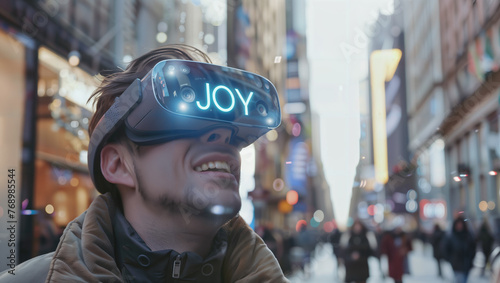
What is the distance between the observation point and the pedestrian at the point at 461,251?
951cm

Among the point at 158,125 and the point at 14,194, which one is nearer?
the point at 158,125

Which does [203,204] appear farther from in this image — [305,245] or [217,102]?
[305,245]

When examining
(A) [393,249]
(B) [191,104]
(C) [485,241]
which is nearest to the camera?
(B) [191,104]

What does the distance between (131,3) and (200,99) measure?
22.5 ft

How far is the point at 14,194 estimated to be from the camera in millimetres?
1441

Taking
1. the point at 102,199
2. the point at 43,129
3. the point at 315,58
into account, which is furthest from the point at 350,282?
the point at 102,199

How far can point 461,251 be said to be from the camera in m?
9.49

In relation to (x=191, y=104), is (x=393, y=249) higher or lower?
lower

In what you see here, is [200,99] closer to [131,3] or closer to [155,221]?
[155,221]

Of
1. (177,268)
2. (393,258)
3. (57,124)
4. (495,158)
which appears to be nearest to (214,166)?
(177,268)

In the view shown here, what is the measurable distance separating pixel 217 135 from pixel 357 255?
889 cm

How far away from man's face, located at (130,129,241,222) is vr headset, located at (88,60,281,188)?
0.08 feet

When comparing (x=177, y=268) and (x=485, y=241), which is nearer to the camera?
(x=177, y=268)

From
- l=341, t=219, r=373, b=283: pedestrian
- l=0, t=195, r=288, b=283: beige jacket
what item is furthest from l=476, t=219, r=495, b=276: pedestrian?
l=0, t=195, r=288, b=283: beige jacket
